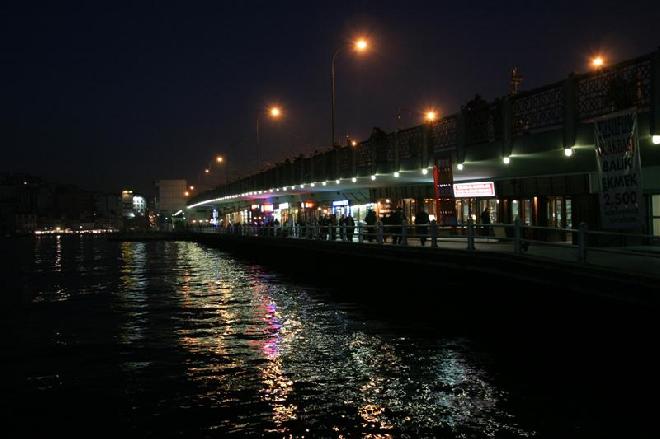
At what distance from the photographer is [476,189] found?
3659 centimetres

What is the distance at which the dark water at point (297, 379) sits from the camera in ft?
32.0

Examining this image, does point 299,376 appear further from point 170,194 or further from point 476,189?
point 170,194

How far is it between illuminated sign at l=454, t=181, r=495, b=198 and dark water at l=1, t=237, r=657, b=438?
1607cm

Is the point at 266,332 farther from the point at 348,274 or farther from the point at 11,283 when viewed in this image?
the point at 11,283

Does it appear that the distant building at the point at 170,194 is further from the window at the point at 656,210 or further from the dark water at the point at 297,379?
the dark water at the point at 297,379

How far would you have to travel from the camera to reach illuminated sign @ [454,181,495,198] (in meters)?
36.4

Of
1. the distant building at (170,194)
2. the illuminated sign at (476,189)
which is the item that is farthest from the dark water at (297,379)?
the distant building at (170,194)

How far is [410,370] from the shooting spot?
43.1ft

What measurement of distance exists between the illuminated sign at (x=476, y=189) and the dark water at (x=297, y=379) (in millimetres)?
16075

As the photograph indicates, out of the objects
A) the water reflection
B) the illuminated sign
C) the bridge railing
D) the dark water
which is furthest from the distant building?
the dark water

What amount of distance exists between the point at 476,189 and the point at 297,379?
25489mm

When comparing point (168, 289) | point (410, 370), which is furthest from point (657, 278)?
point (168, 289)

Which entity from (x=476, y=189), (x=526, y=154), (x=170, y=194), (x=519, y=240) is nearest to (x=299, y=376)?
(x=519, y=240)

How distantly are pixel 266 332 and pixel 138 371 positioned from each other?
475cm
